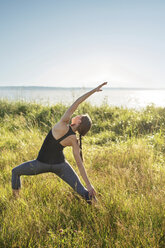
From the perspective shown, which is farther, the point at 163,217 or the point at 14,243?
the point at 163,217

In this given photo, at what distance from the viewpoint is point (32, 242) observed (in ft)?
6.71

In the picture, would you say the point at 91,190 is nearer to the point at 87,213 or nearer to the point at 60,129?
the point at 87,213

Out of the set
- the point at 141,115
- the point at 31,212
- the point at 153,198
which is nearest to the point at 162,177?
the point at 153,198

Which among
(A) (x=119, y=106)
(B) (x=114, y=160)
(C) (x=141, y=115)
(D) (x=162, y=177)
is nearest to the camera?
(D) (x=162, y=177)

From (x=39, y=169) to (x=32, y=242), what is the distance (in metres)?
0.88

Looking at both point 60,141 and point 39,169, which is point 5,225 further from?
point 60,141

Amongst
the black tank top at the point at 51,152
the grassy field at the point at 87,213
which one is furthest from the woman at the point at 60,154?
the grassy field at the point at 87,213

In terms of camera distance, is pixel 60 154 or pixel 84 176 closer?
pixel 84 176

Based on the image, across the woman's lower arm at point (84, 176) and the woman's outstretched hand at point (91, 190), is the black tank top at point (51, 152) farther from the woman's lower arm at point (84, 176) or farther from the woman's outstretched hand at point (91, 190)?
the woman's outstretched hand at point (91, 190)

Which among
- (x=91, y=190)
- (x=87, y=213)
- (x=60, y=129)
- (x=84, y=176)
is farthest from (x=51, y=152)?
(x=87, y=213)

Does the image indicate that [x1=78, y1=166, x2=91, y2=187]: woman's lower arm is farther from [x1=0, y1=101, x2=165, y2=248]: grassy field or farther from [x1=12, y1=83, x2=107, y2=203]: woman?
[x1=0, y1=101, x2=165, y2=248]: grassy field

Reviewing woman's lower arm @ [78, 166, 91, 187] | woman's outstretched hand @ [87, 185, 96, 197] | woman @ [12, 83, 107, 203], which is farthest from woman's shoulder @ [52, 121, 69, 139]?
woman's outstretched hand @ [87, 185, 96, 197]

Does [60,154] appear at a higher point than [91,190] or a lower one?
higher

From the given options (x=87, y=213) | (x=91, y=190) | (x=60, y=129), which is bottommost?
(x=87, y=213)
